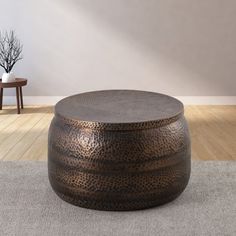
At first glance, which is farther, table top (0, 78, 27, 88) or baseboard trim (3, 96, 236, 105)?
baseboard trim (3, 96, 236, 105)

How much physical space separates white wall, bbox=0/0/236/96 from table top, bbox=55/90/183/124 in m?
2.13

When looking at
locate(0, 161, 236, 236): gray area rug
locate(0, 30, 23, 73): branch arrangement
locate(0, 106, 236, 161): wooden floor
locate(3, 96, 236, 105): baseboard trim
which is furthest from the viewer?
locate(3, 96, 236, 105): baseboard trim

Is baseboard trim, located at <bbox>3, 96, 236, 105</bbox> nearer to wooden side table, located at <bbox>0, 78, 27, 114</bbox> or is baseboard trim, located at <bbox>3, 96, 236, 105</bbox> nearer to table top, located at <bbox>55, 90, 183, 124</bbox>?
wooden side table, located at <bbox>0, 78, 27, 114</bbox>

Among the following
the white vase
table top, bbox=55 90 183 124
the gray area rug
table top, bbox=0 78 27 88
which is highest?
table top, bbox=55 90 183 124

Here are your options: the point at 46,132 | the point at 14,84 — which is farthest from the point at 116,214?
the point at 14,84

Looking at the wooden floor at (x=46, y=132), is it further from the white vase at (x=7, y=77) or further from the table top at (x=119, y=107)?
the table top at (x=119, y=107)

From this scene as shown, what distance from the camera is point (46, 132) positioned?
11.3ft

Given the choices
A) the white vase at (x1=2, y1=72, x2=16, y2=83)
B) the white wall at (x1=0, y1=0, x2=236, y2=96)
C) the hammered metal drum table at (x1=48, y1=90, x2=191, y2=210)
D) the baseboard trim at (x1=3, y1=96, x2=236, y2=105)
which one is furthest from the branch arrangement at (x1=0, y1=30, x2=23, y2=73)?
the hammered metal drum table at (x1=48, y1=90, x2=191, y2=210)

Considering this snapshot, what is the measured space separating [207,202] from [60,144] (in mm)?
692

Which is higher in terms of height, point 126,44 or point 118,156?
point 126,44

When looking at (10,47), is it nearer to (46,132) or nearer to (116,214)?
(46,132)

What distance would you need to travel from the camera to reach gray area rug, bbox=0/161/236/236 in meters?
1.77

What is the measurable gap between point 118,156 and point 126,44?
2727 millimetres

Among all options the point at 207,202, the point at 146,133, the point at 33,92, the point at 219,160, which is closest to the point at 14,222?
the point at 146,133
